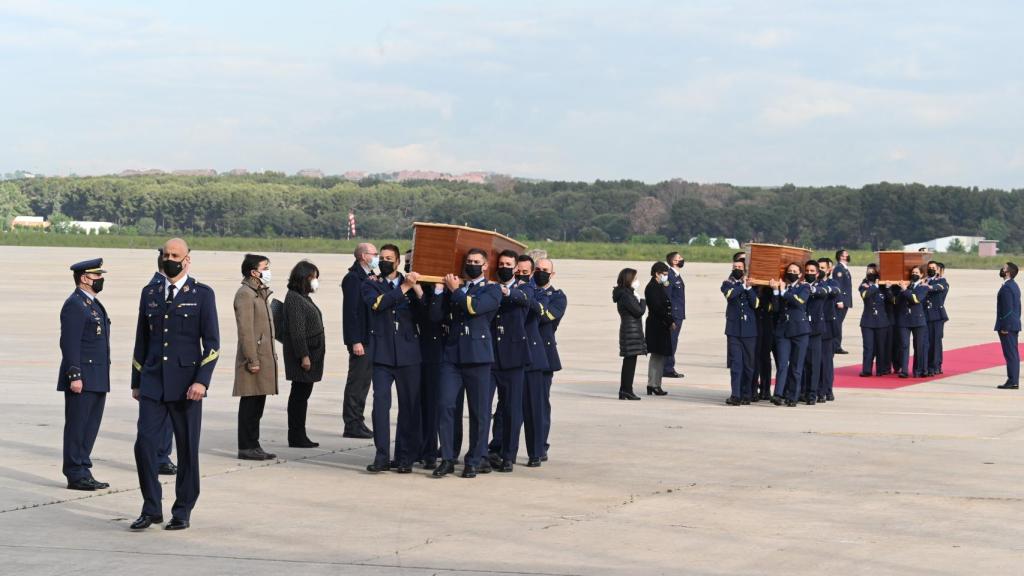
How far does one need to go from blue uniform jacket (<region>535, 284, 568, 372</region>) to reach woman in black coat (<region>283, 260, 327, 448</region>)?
2127 millimetres

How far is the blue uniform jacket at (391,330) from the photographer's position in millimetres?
11523

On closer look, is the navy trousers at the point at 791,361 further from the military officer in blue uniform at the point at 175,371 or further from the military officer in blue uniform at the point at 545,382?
the military officer in blue uniform at the point at 175,371

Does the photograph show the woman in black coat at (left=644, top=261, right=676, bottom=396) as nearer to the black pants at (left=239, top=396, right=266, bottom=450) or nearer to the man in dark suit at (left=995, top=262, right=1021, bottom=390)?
the man in dark suit at (left=995, top=262, right=1021, bottom=390)

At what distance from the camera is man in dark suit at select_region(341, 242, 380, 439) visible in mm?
12133

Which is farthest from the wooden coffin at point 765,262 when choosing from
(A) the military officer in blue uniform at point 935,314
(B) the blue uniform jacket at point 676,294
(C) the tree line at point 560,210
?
(C) the tree line at point 560,210

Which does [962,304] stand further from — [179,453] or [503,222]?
[503,222]

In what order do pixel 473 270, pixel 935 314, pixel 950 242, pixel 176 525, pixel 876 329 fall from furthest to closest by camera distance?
pixel 950 242 → pixel 935 314 → pixel 876 329 → pixel 473 270 → pixel 176 525

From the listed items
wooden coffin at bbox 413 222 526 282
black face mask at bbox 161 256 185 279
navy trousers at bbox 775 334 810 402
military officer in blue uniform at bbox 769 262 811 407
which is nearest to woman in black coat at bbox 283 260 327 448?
wooden coffin at bbox 413 222 526 282

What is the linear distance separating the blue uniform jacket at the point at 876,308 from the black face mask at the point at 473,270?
1123cm

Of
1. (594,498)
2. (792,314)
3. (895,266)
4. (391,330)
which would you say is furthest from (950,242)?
(594,498)

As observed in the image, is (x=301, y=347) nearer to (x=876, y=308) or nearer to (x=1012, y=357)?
(x=876, y=308)

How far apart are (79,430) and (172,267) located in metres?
2.10

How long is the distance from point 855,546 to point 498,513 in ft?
8.30

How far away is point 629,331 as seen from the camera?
17.7 m
